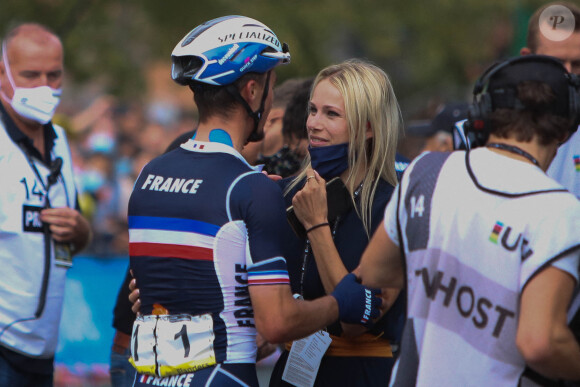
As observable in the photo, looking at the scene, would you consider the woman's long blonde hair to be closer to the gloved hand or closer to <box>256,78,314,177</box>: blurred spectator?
the gloved hand

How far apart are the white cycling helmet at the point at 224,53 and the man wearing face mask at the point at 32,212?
6.35 feet

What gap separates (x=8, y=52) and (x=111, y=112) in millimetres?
10347

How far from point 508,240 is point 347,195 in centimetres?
134

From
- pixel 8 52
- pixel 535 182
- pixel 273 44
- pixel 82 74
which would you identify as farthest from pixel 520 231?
pixel 82 74

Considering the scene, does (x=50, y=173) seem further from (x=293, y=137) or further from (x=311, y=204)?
(x=311, y=204)

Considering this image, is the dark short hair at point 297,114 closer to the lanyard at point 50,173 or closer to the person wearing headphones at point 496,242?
the lanyard at point 50,173

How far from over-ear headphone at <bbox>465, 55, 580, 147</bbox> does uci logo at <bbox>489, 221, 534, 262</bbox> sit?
405mm

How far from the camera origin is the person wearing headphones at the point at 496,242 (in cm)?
275

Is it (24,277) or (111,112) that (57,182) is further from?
(111,112)

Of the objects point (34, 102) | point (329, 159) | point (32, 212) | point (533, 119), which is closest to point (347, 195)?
point (329, 159)

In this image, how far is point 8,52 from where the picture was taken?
18.3 ft

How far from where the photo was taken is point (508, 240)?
283 centimetres

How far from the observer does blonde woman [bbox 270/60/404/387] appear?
3.95 m

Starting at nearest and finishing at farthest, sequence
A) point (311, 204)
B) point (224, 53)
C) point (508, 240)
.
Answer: point (508, 240), point (224, 53), point (311, 204)
